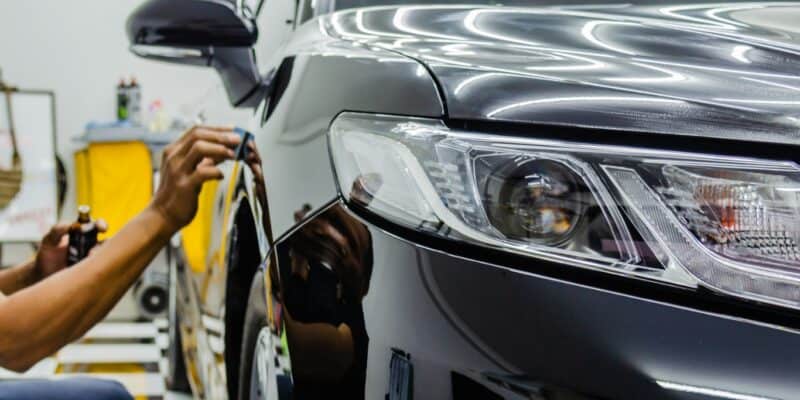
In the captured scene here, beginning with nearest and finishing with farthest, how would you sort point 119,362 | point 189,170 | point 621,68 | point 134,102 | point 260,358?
point 621,68, point 260,358, point 189,170, point 119,362, point 134,102

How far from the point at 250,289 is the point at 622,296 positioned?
0.57 meters

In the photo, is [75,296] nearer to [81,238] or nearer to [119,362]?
[81,238]

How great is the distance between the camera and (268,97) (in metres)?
1.10

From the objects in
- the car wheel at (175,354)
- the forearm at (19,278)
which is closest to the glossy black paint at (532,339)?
the forearm at (19,278)

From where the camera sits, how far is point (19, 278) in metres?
1.57

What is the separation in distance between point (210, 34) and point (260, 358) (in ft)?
1.60

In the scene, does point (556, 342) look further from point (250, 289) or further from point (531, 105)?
point (250, 289)

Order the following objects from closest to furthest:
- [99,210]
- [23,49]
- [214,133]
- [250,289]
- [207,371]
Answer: [250,289] < [214,133] < [207,371] < [99,210] < [23,49]

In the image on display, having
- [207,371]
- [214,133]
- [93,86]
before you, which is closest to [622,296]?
[214,133]

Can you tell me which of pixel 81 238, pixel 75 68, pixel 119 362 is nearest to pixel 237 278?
pixel 81 238

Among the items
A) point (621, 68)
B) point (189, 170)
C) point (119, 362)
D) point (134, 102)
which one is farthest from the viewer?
point (134, 102)

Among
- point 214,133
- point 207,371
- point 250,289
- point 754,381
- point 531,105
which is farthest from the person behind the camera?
point 207,371

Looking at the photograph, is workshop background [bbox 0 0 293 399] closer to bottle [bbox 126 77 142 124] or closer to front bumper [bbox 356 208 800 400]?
bottle [bbox 126 77 142 124]

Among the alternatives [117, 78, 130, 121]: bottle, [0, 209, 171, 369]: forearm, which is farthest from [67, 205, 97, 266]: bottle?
[117, 78, 130, 121]: bottle
